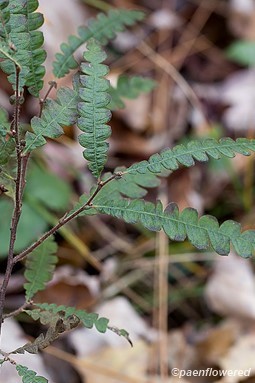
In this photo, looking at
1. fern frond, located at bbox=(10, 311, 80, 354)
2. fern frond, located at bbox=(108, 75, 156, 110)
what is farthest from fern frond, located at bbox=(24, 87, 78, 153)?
fern frond, located at bbox=(108, 75, 156, 110)

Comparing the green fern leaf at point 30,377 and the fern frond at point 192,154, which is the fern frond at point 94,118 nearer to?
the fern frond at point 192,154

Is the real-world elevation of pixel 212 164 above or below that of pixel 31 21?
above

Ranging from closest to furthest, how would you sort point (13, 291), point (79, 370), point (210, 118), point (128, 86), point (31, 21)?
point (31, 21), point (128, 86), point (79, 370), point (13, 291), point (210, 118)

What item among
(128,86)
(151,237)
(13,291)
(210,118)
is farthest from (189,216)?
(210,118)

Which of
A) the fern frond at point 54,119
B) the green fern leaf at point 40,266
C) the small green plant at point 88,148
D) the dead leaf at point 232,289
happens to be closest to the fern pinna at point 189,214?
the small green plant at point 88,148

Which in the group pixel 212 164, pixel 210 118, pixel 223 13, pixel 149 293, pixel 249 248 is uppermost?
pixel 223 13

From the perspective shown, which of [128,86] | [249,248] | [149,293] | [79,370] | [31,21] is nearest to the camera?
[249,248]

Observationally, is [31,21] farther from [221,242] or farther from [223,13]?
[223,13]
